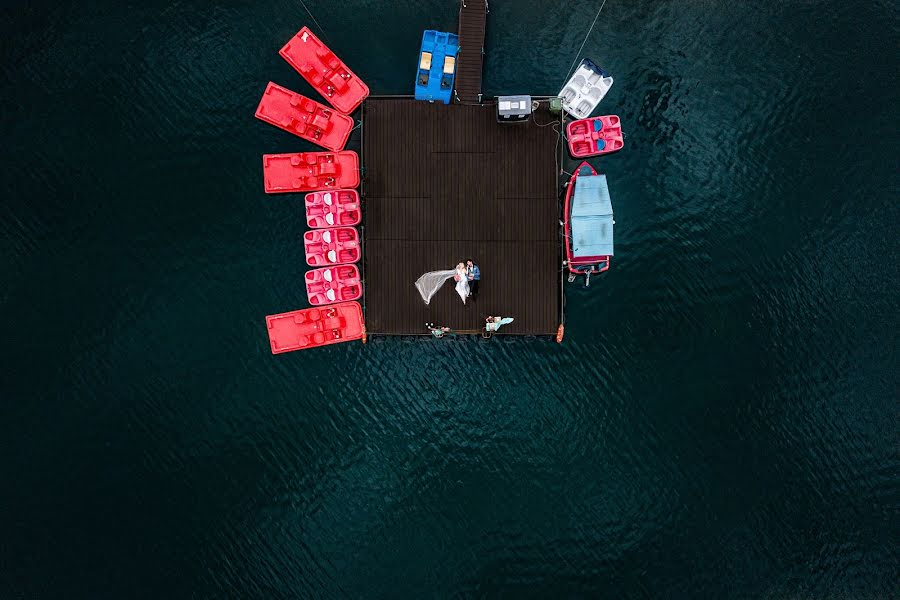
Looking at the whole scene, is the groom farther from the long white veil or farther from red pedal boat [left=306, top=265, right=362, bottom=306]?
red pedal boat [left=306, top=265, right=362, bottom=306]

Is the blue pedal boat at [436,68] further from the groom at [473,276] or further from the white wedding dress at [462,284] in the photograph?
the white wedding dress at [462,284]

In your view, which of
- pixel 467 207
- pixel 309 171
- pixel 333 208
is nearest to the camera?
pixel 467 207

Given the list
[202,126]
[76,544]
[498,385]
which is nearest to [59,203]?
[202,126]

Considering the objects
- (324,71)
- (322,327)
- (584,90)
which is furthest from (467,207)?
(324,71)

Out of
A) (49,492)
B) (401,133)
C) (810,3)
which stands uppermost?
(810,3)

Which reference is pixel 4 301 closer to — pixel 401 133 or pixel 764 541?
pixel 401 133

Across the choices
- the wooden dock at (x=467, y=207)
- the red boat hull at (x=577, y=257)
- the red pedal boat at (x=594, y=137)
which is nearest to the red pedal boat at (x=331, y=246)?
the wooden dock at (x=467, y=207)

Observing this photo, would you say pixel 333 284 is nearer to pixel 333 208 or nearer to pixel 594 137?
pixel 333 208
